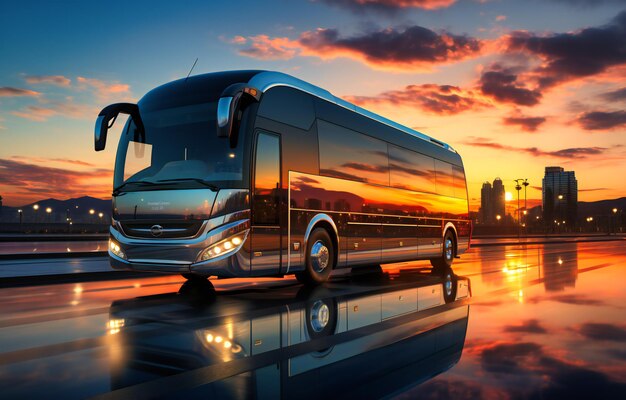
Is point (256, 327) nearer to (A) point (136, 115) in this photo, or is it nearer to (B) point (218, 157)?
(B) point (218, 157)

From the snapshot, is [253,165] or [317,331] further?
[253,165]

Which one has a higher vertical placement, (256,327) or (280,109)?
(280,109)

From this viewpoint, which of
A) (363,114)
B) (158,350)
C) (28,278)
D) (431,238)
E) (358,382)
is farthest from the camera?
(431,238)

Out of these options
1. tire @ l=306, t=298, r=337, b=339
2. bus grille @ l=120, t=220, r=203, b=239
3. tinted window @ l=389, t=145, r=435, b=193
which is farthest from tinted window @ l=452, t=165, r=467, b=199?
bus grille @ l=120, t=220, r=203, b=239

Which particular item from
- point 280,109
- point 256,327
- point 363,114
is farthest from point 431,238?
point 256,327

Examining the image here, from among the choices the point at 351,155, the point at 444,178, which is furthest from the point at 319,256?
the point at 444,178

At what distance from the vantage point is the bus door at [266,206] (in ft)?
36.6

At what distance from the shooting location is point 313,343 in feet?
22.4

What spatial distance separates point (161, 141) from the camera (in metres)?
11.6

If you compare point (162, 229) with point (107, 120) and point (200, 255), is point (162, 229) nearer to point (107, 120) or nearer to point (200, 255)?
point (200, 255)

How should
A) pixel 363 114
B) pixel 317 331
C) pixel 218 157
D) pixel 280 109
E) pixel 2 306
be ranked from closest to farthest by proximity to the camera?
pixel 317 331 → pixel 2 306 → pixel 218 157 → pixel 280 109 → pixel 363 114

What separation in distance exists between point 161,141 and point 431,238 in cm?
964

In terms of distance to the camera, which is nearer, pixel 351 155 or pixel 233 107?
pixel 233 107

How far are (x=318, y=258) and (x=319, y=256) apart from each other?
2.1 inches
